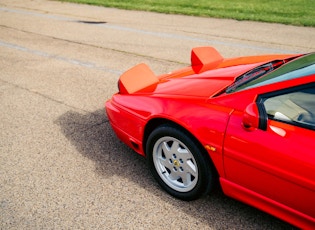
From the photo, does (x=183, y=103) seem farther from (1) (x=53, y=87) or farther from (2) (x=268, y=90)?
(1) (x=53, y=87)

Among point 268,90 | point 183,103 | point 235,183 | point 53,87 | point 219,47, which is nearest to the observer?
point 268,90

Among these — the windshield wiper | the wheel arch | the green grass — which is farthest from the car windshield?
the green grass

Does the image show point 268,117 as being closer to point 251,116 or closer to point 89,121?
point 251,116

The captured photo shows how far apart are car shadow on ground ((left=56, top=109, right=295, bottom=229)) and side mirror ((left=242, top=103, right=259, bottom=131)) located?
0.97m

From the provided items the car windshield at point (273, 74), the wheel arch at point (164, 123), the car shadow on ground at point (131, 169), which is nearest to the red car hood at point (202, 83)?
the car windshield at point (273, 74)

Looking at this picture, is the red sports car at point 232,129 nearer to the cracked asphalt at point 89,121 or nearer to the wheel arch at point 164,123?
the wheel arch at point 164,123

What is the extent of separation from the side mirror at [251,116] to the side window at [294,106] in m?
0.14

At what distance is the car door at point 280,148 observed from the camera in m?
2.23

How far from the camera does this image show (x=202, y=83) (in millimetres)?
3152

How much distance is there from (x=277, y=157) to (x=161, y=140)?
1.08 meters

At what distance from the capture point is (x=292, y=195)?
7.69ft

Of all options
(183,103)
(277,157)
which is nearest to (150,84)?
(183,103)

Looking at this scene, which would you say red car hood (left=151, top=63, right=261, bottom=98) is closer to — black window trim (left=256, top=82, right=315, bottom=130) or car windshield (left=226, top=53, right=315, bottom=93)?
car windshield (left=226, top=53, right=315, bottom=93)

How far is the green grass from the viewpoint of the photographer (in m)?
9.87
